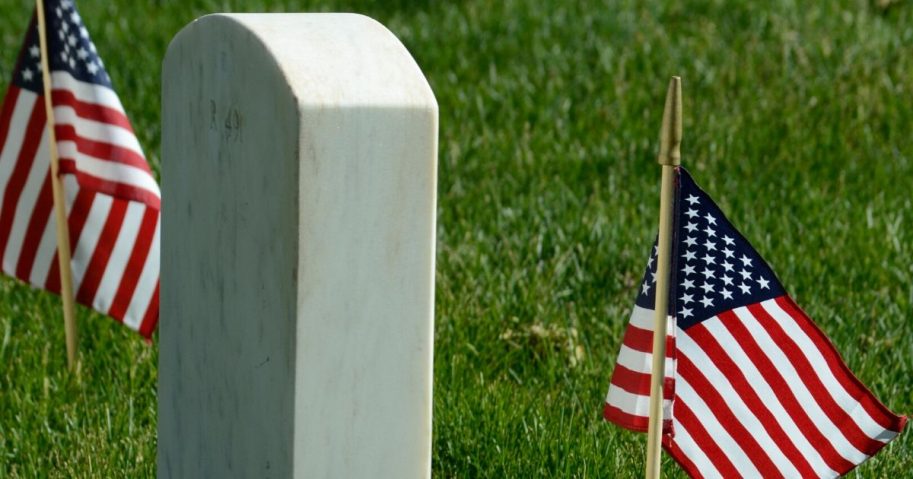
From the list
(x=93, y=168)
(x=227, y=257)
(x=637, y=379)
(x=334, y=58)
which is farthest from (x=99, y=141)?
(x=637, y=379)

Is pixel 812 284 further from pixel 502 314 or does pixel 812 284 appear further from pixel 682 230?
pixel 682 230

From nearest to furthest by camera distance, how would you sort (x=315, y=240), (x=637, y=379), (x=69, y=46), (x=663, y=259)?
(x=315, y=240) → (x=663, y=259) → (x=637, y=379) → (x=69, y=46)

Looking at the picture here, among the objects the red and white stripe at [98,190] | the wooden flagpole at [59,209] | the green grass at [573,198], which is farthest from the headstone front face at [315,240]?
the wooden flagpole at [59,209]

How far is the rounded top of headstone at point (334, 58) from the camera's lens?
2.38 meters

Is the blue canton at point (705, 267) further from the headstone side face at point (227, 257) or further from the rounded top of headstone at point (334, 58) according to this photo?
the headstone side face at point (227, 257)

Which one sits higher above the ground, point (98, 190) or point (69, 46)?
point (69, 46)

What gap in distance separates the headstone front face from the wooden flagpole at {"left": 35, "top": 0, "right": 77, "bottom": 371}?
132cm

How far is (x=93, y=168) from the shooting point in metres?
3.93

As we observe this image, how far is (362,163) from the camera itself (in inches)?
94.8

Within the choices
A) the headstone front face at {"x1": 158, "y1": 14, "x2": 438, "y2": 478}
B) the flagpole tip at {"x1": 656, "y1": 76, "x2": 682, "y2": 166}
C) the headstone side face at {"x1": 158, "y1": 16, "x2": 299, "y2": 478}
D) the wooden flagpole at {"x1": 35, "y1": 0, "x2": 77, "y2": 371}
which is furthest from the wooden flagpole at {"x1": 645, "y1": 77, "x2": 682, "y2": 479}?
the wooden flagpole at {"x1": 35, "y1": 0, "x2": 77, "y2": 371}

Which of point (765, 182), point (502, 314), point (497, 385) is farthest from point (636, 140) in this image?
point (497, 385)

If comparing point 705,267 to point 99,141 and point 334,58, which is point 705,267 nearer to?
point 334,58

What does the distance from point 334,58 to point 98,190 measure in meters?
1.65

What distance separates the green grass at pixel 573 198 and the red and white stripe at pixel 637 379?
548 mm
